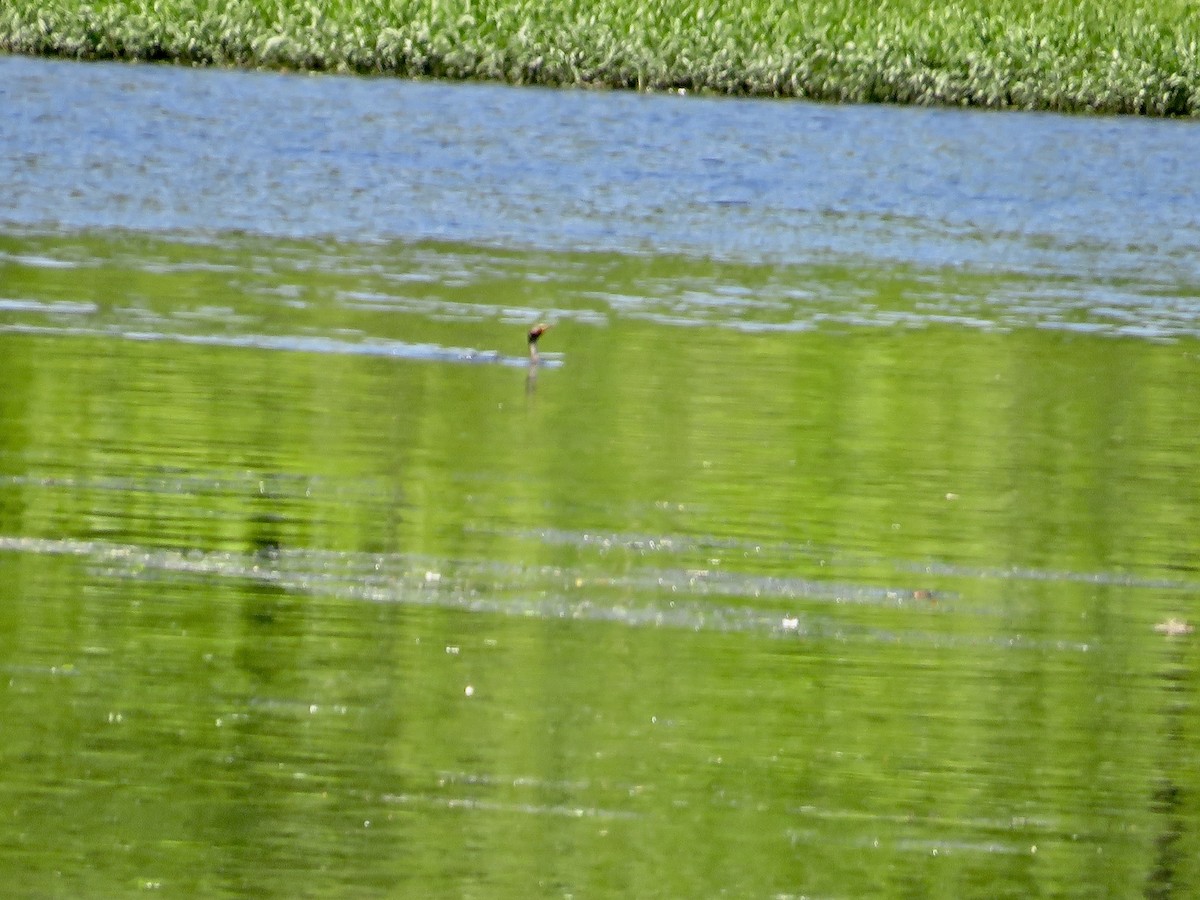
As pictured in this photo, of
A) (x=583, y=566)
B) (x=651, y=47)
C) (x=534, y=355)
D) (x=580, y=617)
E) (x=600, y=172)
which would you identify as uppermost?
(x=580, y=617)

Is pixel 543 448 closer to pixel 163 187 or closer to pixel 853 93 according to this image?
pixel 163 187

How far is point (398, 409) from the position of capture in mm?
12016

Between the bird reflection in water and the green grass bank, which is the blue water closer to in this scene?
the green grass bank

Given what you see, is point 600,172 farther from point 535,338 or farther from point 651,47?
point 535,338

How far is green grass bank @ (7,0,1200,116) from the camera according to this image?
3456 centimetres

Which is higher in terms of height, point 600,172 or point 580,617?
point 580,617

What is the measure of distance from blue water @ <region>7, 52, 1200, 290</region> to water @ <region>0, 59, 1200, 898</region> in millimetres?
489

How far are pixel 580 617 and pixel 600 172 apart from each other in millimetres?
18268

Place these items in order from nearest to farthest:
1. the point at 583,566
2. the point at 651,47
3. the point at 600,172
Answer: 1. the point at 583,566
2. the point at 600,172
3. the point at 651,47

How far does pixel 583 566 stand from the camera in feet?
28.8

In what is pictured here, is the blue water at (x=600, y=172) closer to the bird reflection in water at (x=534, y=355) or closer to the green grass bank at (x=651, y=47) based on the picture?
the green grass bank at (x=651, y=47)

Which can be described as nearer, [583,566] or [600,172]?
[583,566]

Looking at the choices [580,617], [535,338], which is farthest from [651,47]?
[580,617]

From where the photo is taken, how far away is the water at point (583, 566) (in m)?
6.06
